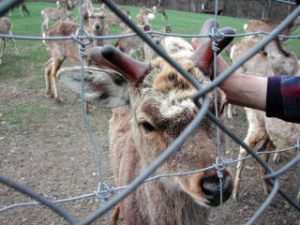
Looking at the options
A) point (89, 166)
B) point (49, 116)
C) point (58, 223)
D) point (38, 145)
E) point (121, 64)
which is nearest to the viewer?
point (121, 64)

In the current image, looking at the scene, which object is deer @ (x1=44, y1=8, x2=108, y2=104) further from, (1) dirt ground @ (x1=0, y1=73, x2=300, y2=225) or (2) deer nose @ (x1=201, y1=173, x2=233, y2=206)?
(2) deer nose @ (x1=201, y1=173, x2=233, y2=206)

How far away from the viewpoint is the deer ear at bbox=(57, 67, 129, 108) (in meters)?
2.37

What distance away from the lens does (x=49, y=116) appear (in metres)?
8.06

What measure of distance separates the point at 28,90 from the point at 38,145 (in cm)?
351

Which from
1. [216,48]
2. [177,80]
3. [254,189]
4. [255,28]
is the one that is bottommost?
[254,189]

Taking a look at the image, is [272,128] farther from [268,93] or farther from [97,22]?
[97,22]

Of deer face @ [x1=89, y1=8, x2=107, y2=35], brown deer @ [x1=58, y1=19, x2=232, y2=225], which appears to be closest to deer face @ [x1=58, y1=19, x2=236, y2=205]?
brown deer @ [x1=58, y1=19, x2=232, y2=225]

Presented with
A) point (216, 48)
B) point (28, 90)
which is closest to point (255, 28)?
point (28, 90)

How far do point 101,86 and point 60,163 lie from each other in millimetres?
3686

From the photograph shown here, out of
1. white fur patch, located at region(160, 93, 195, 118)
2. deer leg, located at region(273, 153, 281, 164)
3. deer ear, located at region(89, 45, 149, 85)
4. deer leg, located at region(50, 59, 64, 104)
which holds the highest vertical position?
deer ear, located at region(89, 45, 149, 85)

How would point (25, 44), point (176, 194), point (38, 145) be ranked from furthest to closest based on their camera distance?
point (25, 44), point (38, 145), point (176, 194)

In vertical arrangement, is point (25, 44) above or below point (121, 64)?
below

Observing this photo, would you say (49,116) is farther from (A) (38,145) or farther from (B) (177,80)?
(B) (177,80)

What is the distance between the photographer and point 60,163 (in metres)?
6.00
